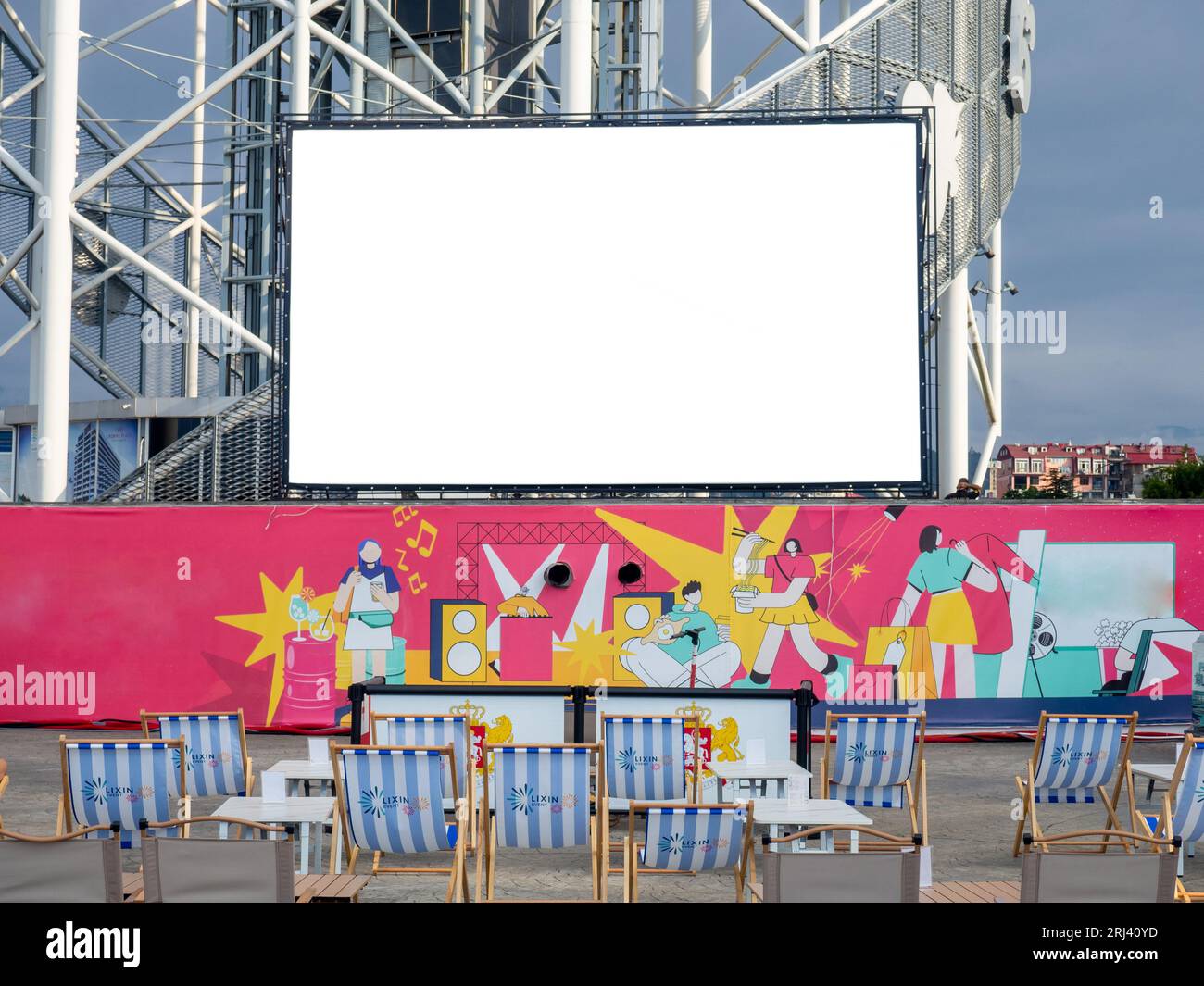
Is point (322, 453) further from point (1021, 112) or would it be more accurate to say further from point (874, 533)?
point (1021, 112)

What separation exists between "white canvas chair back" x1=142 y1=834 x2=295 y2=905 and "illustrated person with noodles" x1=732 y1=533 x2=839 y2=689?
10.0 m

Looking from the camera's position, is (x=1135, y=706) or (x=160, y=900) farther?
(x=1135, y=706)

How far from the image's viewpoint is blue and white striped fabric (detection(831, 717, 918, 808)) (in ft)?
29.5

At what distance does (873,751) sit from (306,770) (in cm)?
362

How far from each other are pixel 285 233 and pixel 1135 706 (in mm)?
10641

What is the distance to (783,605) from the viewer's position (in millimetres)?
15258

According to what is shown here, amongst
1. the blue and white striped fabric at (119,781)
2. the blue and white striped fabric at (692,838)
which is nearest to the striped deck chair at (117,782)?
the blue and white striped fabric at (119,781)

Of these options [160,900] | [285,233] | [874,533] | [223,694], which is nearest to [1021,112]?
[874,533]

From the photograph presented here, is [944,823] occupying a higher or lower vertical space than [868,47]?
lower

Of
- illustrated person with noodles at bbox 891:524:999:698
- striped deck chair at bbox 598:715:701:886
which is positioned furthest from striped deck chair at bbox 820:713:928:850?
illustrated person with noodles at bbox 891:524:999:698

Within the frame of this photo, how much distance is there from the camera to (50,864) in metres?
5.34

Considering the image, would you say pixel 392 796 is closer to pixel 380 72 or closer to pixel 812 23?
pixel 380 72

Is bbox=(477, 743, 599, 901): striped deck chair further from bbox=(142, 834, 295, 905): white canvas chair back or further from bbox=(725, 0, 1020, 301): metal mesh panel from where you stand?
bbox=(725, 0, 1020, 301): metal mesh panel

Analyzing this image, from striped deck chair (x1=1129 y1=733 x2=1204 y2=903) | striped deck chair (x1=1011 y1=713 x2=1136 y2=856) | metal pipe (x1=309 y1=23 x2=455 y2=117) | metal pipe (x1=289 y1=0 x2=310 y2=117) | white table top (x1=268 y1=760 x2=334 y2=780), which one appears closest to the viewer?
striped deck chair (x1=1129 y1=733 x2=1204 y2=903)
